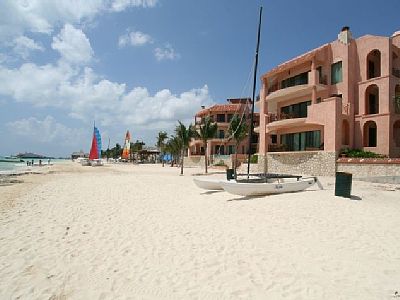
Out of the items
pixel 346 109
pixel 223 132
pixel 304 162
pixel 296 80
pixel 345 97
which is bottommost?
pixel 304 162

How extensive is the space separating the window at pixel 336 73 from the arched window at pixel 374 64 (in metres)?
2.34

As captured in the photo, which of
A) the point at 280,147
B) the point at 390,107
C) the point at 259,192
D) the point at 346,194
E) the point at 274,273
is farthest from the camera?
the point at 280,147

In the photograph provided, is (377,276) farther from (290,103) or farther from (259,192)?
(290,103)

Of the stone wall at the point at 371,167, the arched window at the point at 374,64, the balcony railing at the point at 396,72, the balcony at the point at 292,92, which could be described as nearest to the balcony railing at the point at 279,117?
the balcony at the point at 292,92

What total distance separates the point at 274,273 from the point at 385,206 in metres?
7.92

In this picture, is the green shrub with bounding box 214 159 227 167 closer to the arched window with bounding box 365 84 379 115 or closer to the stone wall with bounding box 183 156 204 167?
the stone wall with bounding box 183 156 204 167

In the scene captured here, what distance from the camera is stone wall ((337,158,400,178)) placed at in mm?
20062

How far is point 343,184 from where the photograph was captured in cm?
→ 1274

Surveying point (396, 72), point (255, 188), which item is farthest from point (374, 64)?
point (255, 188)

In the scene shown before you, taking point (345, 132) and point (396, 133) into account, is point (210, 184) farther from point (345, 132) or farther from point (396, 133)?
point (396, 133)

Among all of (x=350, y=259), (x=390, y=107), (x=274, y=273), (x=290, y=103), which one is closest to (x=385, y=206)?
(x=350, y=259)

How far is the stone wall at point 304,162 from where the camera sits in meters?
25.4

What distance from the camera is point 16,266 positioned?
6.20m

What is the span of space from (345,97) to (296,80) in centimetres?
620
